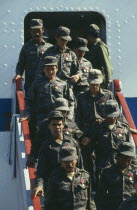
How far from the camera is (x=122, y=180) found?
272 inches

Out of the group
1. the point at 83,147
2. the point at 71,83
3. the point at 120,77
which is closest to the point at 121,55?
the point at 120,77

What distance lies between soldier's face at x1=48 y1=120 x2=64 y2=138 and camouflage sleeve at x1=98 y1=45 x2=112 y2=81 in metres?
2.18

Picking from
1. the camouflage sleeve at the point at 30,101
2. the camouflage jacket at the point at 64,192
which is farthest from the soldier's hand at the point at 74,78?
the camouflage jacket at the point at 64,192

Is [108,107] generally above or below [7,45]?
below

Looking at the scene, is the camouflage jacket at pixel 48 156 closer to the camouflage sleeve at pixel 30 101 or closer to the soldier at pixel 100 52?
the camouflage sleeve at pixel 30 101

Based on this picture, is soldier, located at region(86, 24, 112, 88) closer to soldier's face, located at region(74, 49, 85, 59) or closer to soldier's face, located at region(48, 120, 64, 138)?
soldier's face, located at region(74, 49, 85, 59)

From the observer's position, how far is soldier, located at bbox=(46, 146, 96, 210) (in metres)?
6.64

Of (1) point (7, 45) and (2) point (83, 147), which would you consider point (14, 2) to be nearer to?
(1) point (7, 45)

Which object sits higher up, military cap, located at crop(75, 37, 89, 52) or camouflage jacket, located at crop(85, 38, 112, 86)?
military cap, located at crop(75, 37, 89, 52)

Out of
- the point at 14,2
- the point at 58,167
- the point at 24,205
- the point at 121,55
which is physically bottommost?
the point at 24,205

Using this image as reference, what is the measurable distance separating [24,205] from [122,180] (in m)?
1.24

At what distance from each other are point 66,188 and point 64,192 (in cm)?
4

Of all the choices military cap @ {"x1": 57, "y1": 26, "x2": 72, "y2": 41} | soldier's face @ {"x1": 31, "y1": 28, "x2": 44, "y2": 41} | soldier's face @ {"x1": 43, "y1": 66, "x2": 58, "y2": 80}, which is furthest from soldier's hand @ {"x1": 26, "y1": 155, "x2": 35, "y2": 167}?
soldier's face @ {"x1": 31, "y1": 28, "x2": 44, "y2": 41}

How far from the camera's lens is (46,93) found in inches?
319
